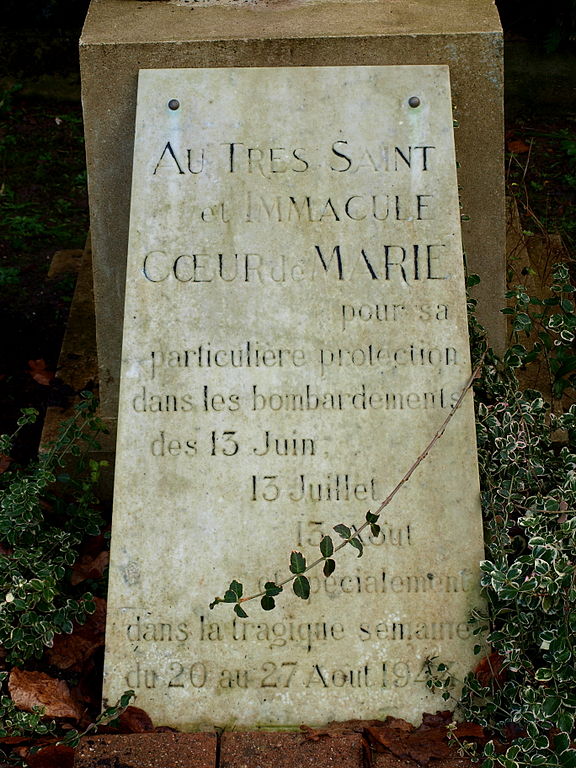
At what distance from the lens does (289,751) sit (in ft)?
8.86

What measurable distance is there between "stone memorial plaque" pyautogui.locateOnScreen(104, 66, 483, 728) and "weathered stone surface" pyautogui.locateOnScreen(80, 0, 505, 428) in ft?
0.60

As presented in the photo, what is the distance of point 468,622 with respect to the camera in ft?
Result: 9.45

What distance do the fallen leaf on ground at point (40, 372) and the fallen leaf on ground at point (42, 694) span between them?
1.69 metres

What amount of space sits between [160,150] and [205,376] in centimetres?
74

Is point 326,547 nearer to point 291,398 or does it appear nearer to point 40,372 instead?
point 291,398

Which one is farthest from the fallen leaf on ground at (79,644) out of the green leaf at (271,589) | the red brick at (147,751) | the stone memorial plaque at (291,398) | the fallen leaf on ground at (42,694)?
the green leaf at (271,589)

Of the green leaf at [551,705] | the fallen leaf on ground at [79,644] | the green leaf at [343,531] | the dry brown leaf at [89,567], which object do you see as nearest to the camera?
the green leaf at [551,705]

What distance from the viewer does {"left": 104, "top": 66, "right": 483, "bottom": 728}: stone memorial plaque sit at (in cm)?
290

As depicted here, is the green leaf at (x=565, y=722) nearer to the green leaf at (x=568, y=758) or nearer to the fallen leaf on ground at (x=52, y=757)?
the green leaf at (x=568, y=758)

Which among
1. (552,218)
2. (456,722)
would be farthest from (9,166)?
(456,722)

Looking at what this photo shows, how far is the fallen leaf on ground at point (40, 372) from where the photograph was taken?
14.6ft

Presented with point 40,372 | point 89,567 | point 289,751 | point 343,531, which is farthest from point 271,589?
point 40,372

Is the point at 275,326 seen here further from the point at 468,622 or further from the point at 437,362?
the point at 468,622

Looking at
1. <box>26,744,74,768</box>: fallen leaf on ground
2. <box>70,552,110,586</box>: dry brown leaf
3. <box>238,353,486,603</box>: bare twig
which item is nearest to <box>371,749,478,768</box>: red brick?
<box>238,353,486,603</box>: bare twig
